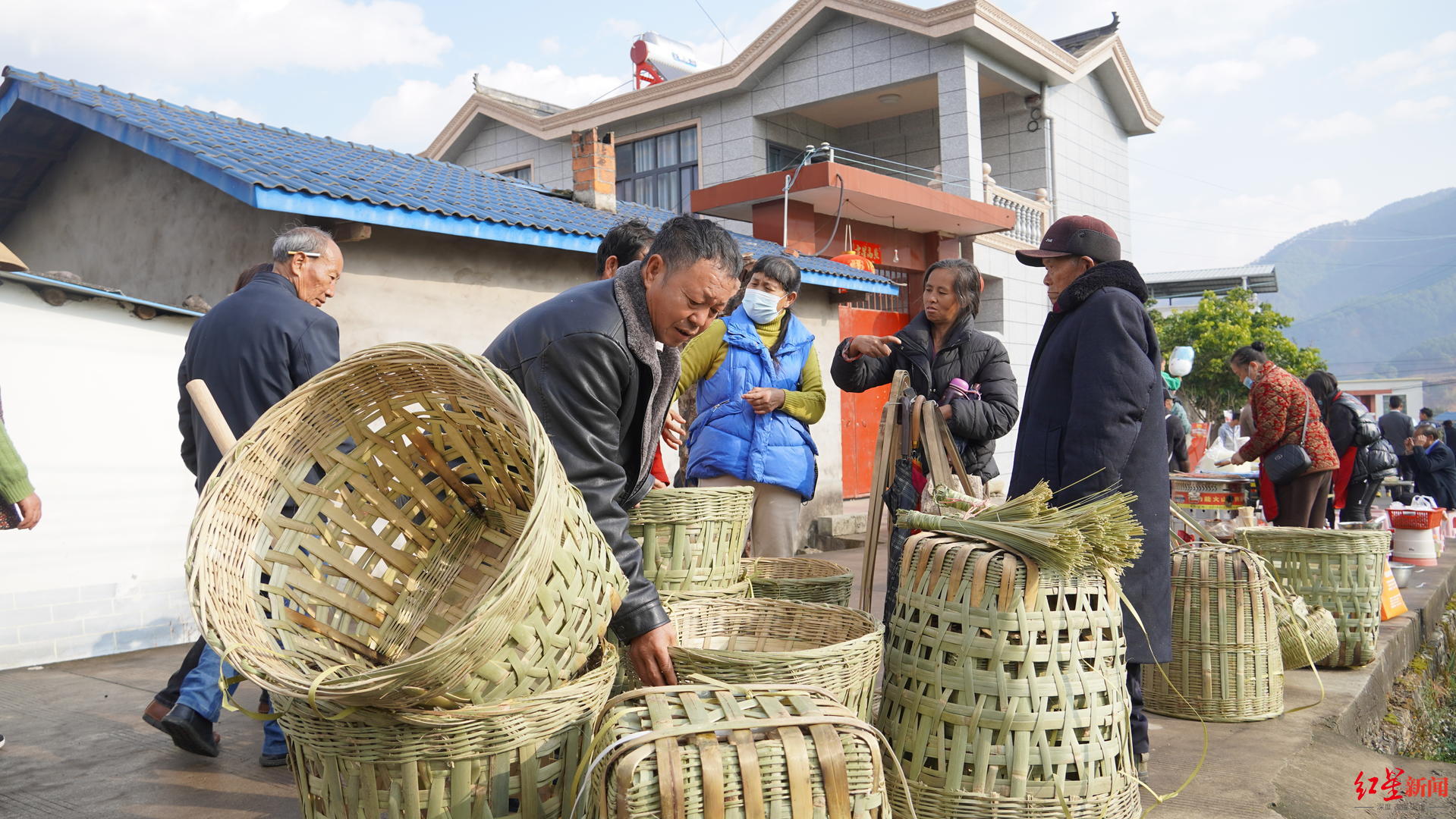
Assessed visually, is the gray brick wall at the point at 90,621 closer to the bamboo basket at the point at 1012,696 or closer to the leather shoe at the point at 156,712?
the leather shoe at the point at 156,712

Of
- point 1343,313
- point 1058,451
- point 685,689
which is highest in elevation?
point 1343,313

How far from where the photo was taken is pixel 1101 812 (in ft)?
7.86

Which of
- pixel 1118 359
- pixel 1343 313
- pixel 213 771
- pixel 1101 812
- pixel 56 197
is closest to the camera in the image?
pixel 1101 812

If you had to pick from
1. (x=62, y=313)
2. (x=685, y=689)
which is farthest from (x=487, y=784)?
(x=62, y=313)

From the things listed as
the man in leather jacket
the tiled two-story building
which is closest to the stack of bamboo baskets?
the man in leather jacket

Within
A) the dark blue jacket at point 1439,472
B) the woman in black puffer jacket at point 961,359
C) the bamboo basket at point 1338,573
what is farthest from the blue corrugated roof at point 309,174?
the dark blue jacket at point 1439,472

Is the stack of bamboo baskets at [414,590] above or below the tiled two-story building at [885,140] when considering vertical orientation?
below

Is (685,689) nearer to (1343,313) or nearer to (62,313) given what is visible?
(62,313)

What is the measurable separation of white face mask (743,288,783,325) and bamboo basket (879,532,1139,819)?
68.7 inches

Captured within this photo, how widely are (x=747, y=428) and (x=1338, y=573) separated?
3.17 metres

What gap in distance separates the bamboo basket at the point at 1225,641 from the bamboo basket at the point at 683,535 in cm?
205

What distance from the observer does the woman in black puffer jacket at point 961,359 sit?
12.6ft

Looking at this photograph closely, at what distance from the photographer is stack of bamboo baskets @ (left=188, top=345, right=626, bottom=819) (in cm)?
166

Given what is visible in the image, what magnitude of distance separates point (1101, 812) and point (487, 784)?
5.07ft
